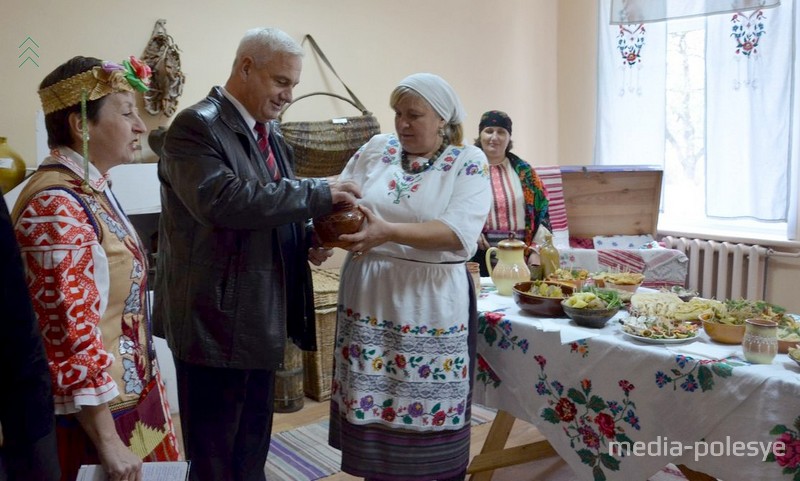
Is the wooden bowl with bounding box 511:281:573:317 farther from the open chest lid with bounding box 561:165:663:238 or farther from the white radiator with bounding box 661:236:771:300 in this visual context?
the white radiator with bounding box 661:236:771:300

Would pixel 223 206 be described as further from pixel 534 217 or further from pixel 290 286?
pixel 534 217

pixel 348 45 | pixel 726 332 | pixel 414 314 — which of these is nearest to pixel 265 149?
pixel 414 314

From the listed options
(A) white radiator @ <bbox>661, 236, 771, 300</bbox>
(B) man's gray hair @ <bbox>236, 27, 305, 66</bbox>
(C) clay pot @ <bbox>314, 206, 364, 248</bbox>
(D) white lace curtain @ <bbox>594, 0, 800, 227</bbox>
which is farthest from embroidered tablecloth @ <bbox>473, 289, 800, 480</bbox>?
(D) white lace curtain @ <bbox>594, 0, 800, 227</bbox>

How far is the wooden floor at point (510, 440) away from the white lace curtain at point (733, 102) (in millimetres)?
2062

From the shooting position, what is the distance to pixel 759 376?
5.05 ft

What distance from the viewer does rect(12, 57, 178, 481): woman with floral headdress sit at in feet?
3.76

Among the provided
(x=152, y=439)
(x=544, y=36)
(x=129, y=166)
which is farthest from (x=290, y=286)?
(x=544, y=36)

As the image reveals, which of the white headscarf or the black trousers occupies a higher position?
the white headscarf

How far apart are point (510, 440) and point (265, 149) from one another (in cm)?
175

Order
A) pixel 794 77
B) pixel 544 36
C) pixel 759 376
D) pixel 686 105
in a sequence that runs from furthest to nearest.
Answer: pixel 544 36 < pixel 686 105 < pixel 794 77 < pixel 759 376

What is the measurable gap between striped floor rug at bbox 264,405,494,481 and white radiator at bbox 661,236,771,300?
1807mm

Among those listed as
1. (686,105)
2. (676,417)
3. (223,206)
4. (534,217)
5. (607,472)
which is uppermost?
(686,105)

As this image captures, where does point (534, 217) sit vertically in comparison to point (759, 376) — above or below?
above

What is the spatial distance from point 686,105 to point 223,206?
363cm
